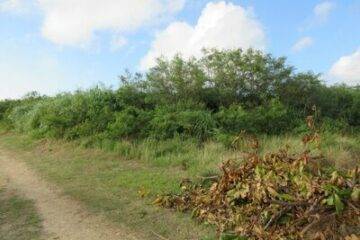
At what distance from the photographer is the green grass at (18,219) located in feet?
22.5

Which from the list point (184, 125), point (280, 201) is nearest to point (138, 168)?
point (184, 125)

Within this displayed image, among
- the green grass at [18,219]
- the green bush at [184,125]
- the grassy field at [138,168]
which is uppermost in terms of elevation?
the green bush at [184,125]

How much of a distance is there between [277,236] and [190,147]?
623 centimetres

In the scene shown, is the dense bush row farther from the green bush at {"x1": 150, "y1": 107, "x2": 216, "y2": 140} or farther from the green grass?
the green grass

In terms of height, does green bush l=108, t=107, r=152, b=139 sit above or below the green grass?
above

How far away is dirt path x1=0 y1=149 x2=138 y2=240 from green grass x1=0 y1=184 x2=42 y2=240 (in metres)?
0.12

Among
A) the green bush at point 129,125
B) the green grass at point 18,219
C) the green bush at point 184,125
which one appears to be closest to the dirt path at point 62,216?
the green grass at point 18,219

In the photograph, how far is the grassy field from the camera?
7227 mm

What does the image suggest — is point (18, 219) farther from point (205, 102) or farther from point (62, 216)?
point (205, 102)

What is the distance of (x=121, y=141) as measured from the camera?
1305cm

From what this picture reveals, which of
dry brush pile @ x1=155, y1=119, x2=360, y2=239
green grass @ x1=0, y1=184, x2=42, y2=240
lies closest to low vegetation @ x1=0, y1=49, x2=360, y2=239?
green grass @ x1=0, y1=184, x2=42, y2=240

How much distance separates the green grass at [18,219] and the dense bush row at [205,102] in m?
5.13

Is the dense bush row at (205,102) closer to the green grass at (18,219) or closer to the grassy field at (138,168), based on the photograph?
the grassy field at (138,168)

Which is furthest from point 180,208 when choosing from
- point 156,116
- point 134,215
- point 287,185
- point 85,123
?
point 85,123
